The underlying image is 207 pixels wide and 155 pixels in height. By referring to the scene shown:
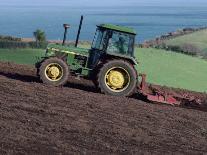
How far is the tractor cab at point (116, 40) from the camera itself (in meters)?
13.0

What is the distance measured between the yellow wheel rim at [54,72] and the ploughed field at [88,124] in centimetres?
50

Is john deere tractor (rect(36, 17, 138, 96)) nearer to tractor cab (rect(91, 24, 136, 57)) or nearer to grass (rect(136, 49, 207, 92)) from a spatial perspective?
tractor cab (rect(91, 24, 136, 57))

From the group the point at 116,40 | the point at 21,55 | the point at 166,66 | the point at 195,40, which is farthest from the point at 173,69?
the point at 195,40

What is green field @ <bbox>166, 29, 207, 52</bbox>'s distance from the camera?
37.9m

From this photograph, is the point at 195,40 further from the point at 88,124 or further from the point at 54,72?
the point at 88,124

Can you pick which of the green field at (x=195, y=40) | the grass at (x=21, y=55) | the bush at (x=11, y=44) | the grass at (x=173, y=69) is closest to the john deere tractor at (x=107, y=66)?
the grass at (x=173, y=69)

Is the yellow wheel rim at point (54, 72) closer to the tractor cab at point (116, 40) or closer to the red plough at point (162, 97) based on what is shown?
the tractor cab at point (116, 40)

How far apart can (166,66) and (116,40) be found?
1015cm

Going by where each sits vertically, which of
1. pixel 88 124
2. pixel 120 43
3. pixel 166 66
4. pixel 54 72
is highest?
pixel 120 43

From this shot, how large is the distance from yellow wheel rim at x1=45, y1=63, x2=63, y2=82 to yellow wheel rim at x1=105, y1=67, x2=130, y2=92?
115 cm

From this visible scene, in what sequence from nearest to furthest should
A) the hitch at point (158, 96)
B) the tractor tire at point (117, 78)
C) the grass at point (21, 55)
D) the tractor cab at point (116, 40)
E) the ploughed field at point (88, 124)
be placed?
the ploughed field at point (88, 124), the tractor tire at point (117, 78), the hitch at point (158, 96), the tractor cab at point (116, 40), the grass at point (21, 55)

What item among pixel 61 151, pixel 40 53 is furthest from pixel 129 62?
pixel 40 53

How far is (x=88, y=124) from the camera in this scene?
31.2ft

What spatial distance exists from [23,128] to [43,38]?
21159mm
